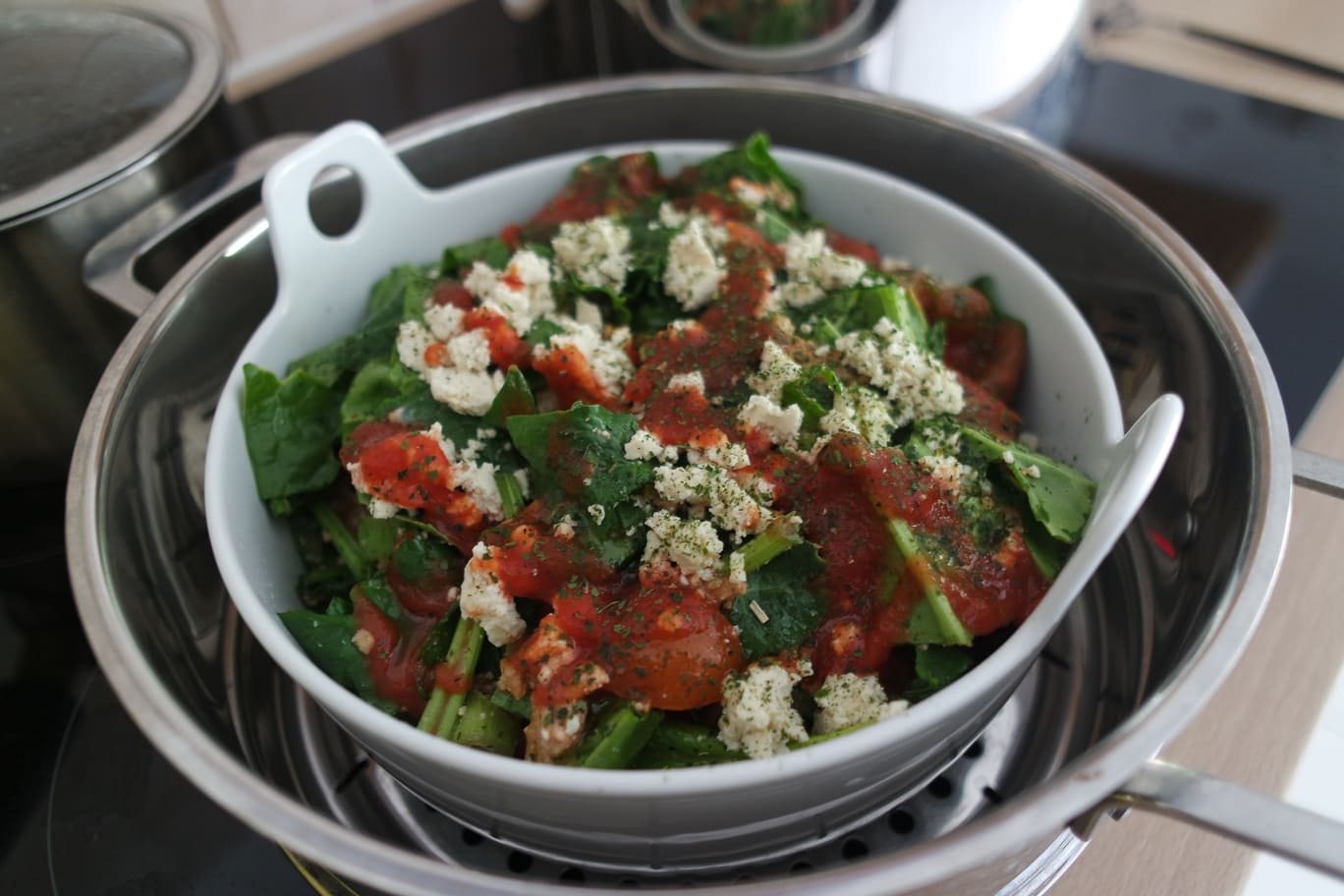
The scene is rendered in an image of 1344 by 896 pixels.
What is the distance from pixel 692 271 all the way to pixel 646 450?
0.78ft

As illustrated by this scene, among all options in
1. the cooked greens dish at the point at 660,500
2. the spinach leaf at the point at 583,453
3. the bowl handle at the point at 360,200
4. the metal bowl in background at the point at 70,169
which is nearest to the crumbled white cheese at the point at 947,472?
the cooked greens dish at the point at 660,500

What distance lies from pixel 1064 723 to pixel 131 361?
35.5 inches

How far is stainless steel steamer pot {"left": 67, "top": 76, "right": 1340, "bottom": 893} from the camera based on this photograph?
1.81ft

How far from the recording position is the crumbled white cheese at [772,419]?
2.46ft

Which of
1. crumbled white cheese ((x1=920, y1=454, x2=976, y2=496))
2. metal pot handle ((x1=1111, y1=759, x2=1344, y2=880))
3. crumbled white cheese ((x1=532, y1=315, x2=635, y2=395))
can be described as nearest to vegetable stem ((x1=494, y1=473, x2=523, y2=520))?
crumbled white cheese ((x1=532, y1=315, x2=635, y2=395))

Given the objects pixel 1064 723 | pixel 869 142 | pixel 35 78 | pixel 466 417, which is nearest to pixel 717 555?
pixel 466 417

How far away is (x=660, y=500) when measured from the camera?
725 millimetres

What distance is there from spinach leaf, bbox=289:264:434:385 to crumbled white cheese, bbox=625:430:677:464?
31cm

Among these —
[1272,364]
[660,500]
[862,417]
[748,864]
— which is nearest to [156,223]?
[660,500]

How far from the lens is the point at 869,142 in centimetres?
111

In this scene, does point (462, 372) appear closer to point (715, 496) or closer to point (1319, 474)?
point (715, 496)

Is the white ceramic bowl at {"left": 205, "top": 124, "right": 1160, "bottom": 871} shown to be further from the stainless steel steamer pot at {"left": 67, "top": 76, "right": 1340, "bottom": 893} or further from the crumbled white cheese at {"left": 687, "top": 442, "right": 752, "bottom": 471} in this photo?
the crumbled white cheese at {"left": 687, "top": 442, "right": 752, "bottom": 471}

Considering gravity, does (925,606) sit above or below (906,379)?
below

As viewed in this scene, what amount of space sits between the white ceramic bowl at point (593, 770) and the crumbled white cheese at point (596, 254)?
0.16m
